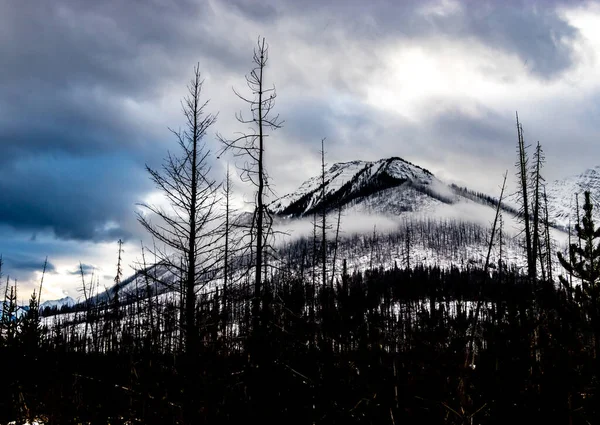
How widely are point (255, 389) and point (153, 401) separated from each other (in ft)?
4.90

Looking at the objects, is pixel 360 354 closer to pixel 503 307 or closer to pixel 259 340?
pixel 259 340

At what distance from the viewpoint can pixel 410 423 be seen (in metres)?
4.47

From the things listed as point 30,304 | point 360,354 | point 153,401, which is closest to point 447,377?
point 360,354

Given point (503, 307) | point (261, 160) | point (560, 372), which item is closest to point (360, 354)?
point (560, 372)

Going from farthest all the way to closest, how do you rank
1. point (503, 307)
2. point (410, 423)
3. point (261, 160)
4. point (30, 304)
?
point (30, 304)
point (261, 160)
point (503, 307)
point (410, 423)

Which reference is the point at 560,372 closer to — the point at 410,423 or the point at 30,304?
the point at 410,423

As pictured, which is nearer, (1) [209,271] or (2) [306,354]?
(2) [306,354]

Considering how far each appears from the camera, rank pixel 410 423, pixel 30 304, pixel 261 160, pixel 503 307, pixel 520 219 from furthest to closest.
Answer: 1. pixel 520 219
2. pixel 30 304
3. pixel 261 160
4. pixel 503 307
5. pixel 410 423

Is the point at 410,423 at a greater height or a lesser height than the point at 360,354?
lesser

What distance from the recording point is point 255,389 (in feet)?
20.2

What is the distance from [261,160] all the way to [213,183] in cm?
180

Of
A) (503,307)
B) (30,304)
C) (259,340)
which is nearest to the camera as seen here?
(259,340)

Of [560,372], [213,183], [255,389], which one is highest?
[213,183]

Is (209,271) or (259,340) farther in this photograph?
(209,271)
